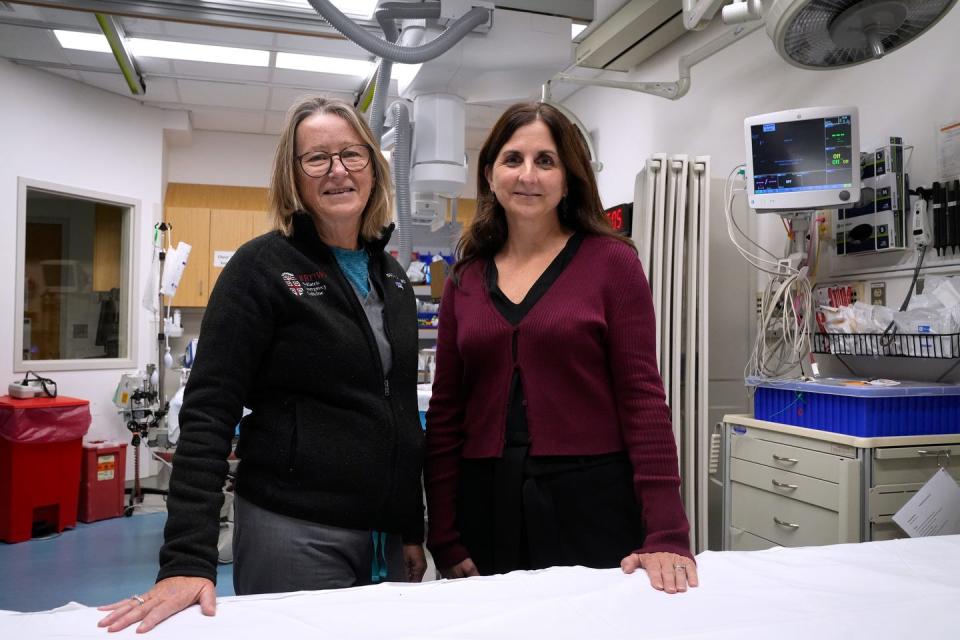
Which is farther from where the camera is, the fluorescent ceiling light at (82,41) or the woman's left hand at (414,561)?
the fluorescent ceiling light at (82,41)

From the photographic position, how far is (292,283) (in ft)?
3.81

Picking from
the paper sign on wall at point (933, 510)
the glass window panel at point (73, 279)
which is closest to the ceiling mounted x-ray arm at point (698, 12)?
the paper sign on wall at point (933, 510)

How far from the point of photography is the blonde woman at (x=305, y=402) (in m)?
1.09

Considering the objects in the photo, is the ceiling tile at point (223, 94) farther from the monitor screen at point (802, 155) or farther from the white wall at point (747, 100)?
the monitor screen at point (802, 155)

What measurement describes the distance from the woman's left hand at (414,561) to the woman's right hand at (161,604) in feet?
1.53

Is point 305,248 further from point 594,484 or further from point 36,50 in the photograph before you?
point 36,50

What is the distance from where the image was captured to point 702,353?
9.62ft

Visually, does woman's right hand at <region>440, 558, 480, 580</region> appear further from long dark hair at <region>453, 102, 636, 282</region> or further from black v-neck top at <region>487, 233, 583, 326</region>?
long dark hair at <region>453, 102, 636, 282</region>

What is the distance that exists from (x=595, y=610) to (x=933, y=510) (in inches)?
54.7

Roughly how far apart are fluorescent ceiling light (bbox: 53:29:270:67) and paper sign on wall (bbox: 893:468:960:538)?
4.22 metres

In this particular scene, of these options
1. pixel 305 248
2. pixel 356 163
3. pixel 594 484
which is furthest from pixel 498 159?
pixel 594 484

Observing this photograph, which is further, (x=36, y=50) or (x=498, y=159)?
(x=36, y=50)

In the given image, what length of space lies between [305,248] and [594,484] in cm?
67

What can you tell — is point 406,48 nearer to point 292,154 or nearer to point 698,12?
point 698,12
